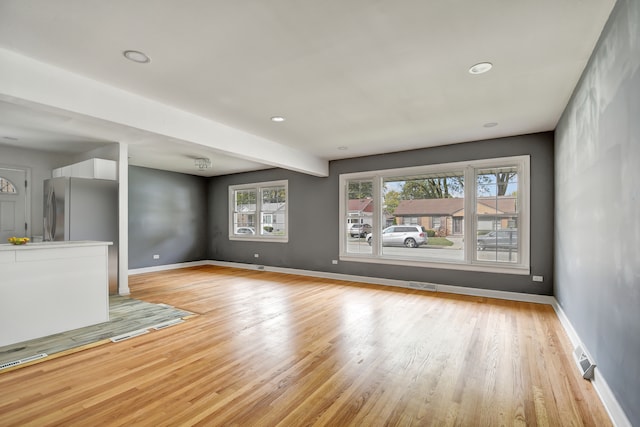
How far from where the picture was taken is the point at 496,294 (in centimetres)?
490

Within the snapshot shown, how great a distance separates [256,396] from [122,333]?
2.10 metres

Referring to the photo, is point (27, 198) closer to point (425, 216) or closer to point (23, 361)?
point (23, 361)

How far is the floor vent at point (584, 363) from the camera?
238 centimetres

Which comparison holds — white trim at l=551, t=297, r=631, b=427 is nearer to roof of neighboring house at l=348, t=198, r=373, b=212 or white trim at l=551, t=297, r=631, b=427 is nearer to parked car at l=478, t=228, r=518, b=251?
parked car at l=478, t=228, r=518, b=251

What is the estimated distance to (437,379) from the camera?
94.4 inches

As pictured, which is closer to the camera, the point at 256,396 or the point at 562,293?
the point at 256,396

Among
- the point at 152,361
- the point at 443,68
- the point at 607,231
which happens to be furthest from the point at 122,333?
the point at 607,231

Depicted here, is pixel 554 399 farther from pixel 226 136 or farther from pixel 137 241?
pixel 137 241

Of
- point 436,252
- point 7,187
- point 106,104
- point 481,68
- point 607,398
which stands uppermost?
point 481,68

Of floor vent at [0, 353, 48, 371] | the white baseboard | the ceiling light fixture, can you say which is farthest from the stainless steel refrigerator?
floor vent at [0, 353, 48, 371]

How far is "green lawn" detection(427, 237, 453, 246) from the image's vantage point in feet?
17.7

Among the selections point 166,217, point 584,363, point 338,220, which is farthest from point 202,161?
point 584,363

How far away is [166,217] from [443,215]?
6.50m

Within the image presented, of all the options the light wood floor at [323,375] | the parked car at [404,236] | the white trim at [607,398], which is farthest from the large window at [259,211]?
the white trim at [607,398]
